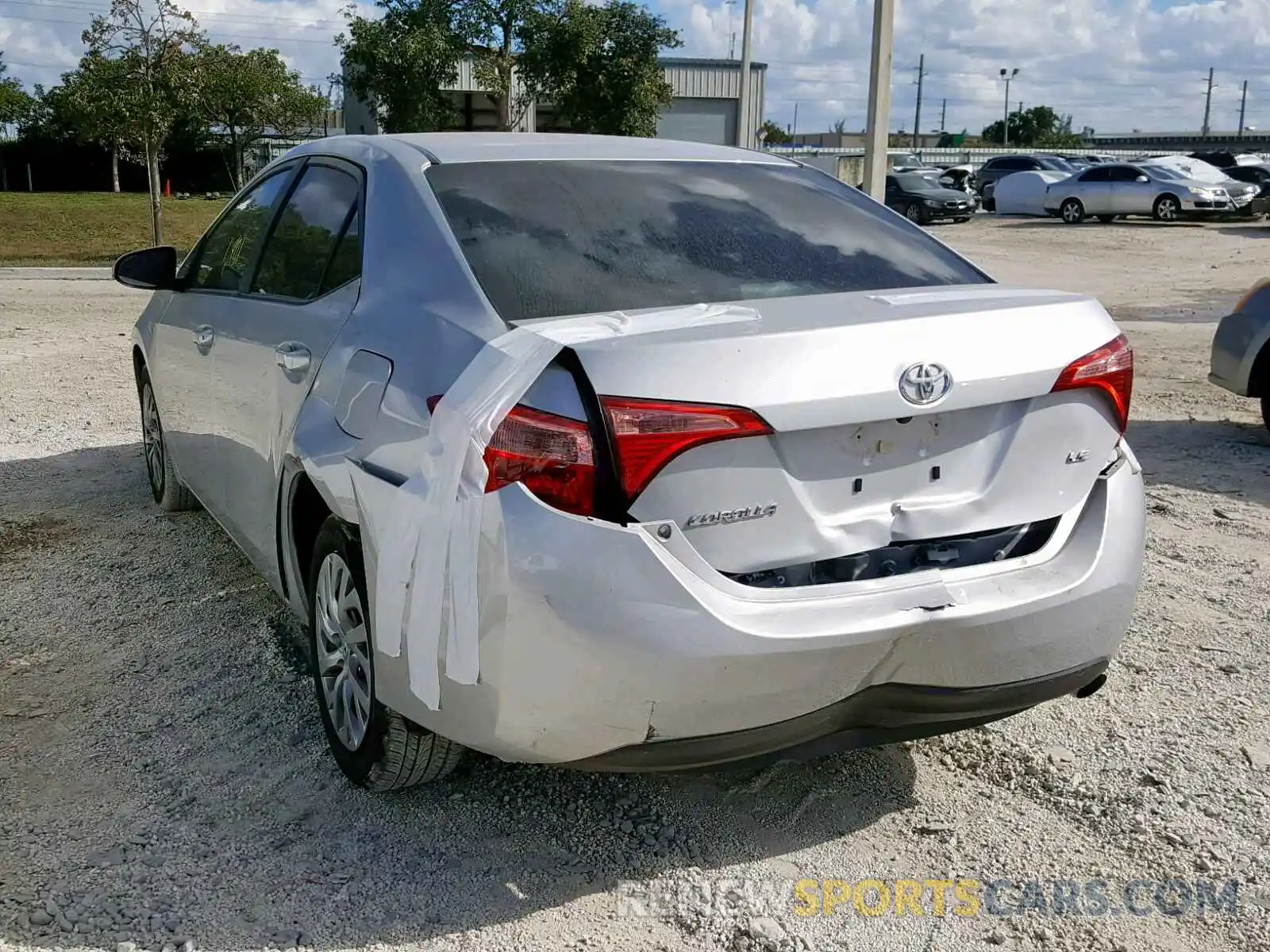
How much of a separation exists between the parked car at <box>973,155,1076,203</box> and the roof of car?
35422mm

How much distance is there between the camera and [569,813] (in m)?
3.37

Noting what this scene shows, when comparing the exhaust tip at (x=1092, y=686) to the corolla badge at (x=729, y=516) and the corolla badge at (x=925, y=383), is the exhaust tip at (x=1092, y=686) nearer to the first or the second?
the corolla badge at (x=925, y=383)

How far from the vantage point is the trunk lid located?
8.62 feet

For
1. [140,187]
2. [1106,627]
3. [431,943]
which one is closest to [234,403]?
[431,943]

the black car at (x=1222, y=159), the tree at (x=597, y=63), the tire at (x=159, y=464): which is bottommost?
the tire at (x=159, y=464)

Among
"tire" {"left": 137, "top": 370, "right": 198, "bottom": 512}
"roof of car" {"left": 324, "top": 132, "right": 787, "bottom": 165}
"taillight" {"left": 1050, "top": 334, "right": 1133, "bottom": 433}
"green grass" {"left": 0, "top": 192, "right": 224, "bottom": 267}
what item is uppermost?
"roof of car" {"left": 324, "top": 132, "right": 787, "bottom": 165}

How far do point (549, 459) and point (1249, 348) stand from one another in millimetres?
6213

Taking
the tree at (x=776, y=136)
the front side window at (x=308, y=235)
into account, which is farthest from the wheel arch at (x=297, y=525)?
the tree at (x=776, y=136)

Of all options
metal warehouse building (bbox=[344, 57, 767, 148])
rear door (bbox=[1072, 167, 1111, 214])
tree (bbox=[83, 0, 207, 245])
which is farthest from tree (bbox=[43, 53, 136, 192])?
metal warehouse building (bbox=[344, 57, 767, 148])

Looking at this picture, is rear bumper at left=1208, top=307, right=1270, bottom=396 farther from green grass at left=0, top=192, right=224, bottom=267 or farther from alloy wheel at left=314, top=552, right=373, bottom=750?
green grass at left=0, top=192, right=224, bottom=267

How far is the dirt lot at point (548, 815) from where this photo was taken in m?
2.89

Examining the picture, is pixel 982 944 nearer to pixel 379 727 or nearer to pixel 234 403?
pixel 379 727

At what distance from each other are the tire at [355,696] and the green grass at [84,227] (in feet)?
62.1

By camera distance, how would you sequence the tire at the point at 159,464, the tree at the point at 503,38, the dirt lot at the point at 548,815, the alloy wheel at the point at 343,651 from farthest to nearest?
the tree at the point at 503,38, the tire at the point at 159,464, the alloy wheel at the point at 343,651, the dirt lot at the point at 548,815
